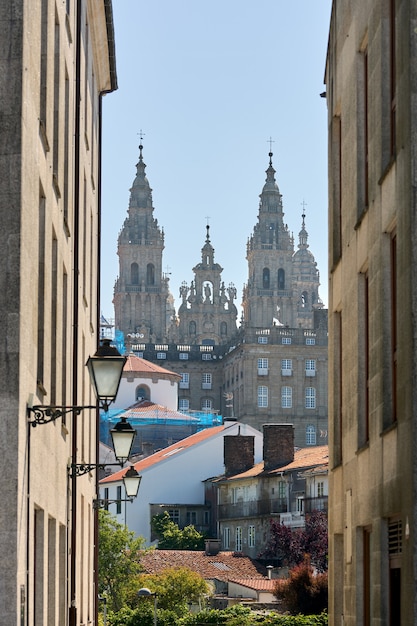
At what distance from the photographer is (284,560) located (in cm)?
7325

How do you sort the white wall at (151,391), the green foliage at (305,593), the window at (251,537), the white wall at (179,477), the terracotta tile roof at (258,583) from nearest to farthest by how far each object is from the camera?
1. the green foliage at (305,593)
2. the terracotta tile roof at (258,583)
3. the window at (251,537)
4. the white wall at (179,477)
5. the white wall at (151,391)

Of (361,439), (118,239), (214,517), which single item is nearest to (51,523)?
(361,439)

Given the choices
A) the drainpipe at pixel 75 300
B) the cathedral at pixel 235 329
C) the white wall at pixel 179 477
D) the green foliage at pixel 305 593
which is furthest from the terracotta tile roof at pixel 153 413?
the drainpipe at pixel 75 300

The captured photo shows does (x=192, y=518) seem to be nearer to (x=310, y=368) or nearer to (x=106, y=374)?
(x=310, y=368)

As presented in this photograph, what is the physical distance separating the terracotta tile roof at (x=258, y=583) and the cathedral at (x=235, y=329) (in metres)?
78.1

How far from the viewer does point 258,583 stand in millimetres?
67000

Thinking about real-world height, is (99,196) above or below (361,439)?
above

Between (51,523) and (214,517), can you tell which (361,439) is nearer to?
(51,523)

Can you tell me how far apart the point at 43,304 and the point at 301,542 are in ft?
193

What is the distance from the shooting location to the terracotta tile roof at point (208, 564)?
72500mm

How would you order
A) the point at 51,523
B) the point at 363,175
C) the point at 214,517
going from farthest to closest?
1. the point at 214,517
2. the point at 363,175
3. the point at 51,523

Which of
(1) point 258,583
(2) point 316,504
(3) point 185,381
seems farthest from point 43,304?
(3) point 185,381

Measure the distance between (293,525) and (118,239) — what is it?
372 ft

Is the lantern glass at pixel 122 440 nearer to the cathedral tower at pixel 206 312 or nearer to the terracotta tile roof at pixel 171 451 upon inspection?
the terracotta tile roof at pixel 171 451
